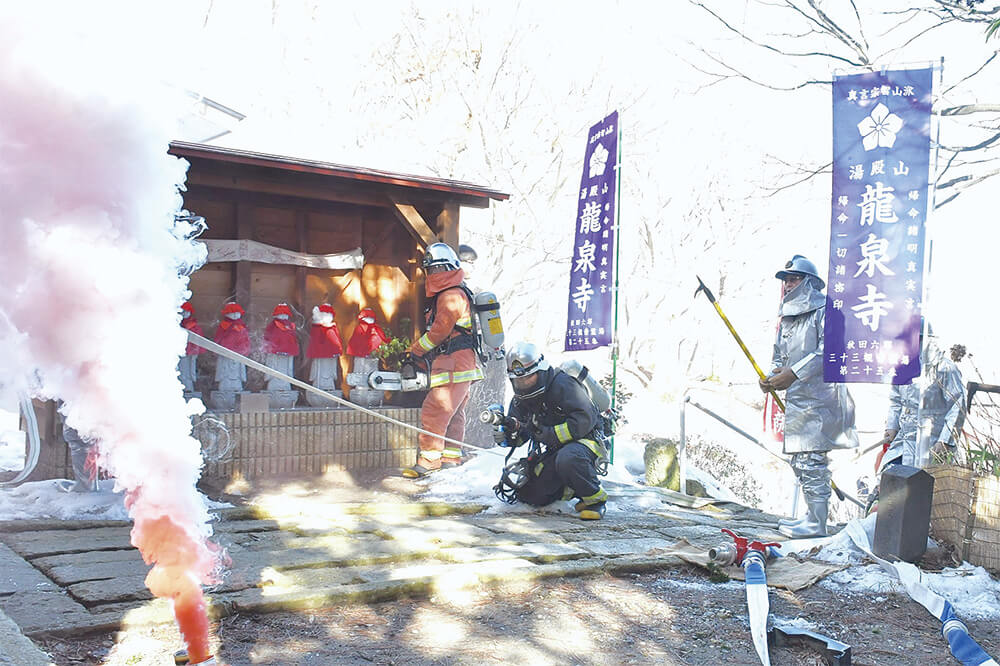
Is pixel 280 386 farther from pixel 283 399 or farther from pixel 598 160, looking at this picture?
pixel 598 160

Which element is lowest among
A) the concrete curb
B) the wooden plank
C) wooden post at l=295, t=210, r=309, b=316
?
the concrete curb

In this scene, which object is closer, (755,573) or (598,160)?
(755,573)

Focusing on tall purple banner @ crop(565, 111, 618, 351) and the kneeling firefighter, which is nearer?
the kneeling firefighter

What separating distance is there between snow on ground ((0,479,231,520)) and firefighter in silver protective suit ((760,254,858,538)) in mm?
4903

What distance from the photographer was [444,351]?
8.05 metres

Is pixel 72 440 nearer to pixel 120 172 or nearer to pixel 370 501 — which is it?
pixel 370 501

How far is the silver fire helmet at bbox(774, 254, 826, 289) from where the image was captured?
21.8 ft

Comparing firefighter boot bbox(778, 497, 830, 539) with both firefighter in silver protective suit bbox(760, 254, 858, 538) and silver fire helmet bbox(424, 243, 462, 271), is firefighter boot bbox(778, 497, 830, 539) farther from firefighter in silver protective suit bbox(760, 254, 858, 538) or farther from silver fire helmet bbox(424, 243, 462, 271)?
silver fire helmet bbox(424, 243, 462, 271)

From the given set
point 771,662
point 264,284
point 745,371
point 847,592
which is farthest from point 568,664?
point 745,371

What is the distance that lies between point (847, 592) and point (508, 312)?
1960cm

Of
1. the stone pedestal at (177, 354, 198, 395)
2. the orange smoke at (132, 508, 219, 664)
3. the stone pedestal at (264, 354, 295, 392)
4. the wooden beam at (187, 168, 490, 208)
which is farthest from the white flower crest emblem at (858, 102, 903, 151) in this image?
the stone pedestal at (177, 354, 198, 395)

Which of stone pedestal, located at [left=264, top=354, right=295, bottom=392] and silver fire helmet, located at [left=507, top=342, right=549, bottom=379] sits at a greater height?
silver fire helmet, located at [left=507, top=342, right=549, bottom=379]

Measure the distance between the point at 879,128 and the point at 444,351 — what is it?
459 cm

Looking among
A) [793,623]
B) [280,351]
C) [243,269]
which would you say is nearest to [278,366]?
[280,351]
